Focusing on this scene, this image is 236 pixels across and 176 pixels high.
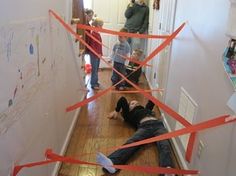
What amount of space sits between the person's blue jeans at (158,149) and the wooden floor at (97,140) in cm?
9

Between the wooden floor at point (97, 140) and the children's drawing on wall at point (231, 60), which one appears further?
the wooden floor at point (97, 140)

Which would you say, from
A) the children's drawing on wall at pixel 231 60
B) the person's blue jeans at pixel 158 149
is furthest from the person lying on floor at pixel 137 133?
the children's drawing on wall at pixel 231 60

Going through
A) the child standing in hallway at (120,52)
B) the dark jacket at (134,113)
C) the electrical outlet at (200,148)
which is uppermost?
the child standing in hallway at (120,52)

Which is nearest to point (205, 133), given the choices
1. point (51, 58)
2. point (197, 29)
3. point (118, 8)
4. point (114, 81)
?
point (197, 29)

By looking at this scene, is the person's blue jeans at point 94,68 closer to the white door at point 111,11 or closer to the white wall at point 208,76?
the white door at point 111,11

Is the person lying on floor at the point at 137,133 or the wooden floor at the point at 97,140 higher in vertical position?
the person lying on floor at the point at 137,133

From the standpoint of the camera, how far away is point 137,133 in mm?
2908

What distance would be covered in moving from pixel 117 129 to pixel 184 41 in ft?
4.17

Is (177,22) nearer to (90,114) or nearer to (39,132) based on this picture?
(90,114)

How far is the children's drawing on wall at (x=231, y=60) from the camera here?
5.07 feet

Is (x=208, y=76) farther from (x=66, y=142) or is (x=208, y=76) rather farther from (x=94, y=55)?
(x=94, y=55)

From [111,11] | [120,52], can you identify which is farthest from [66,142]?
[111,11]

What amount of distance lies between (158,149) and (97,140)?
0.66 metres

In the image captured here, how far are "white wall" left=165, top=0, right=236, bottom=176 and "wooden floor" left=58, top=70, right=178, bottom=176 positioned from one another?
58 centimetres
